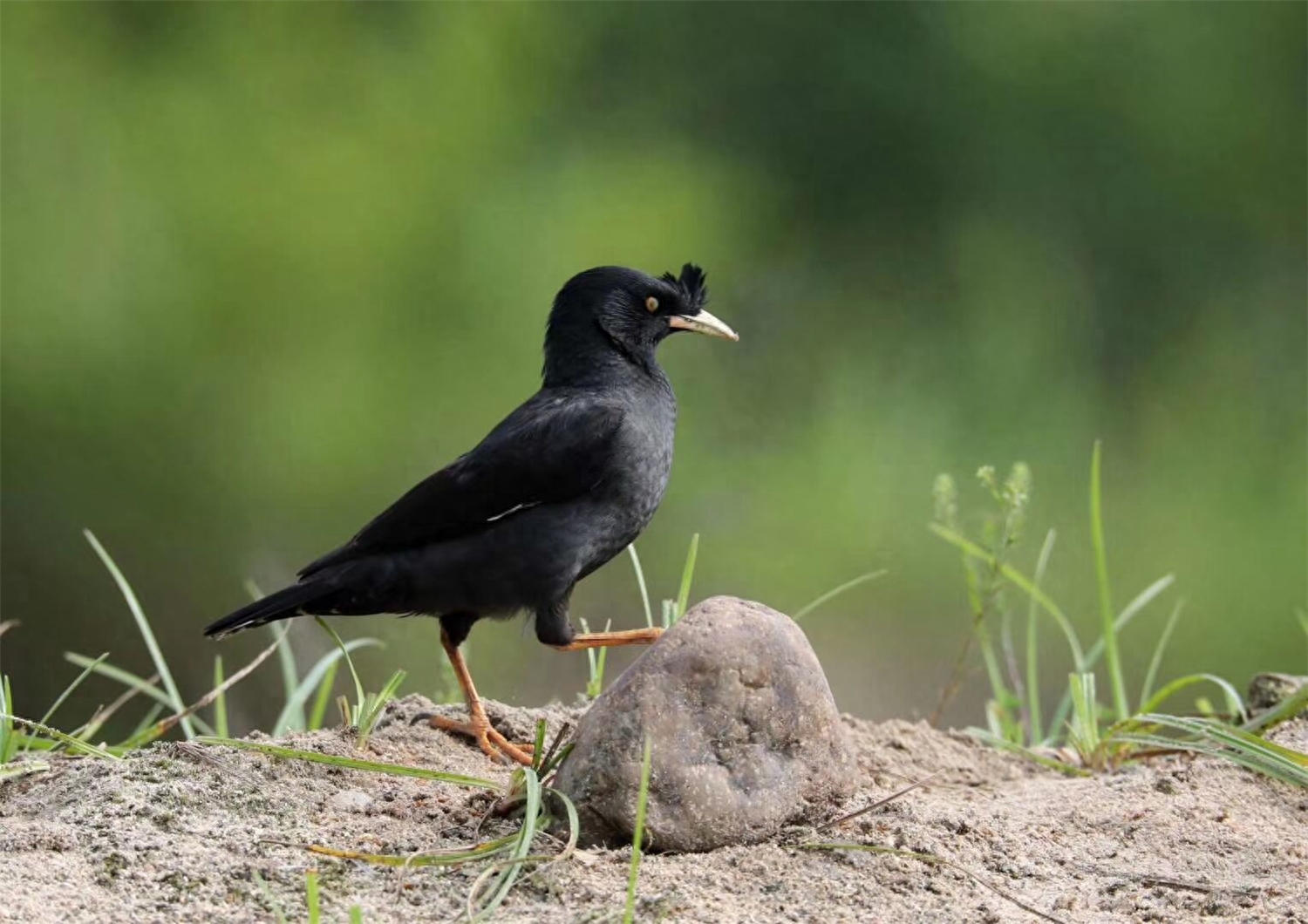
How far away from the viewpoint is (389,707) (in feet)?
13.3

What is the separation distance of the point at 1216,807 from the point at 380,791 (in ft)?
5.75

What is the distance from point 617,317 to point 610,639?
1.02m

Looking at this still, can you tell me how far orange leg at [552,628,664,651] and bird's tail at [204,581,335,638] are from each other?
2.09ft

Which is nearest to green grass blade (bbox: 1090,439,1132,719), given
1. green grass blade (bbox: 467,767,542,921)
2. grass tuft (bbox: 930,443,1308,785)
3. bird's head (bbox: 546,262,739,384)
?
grass tuft (bbox: 930,443,1308,785)

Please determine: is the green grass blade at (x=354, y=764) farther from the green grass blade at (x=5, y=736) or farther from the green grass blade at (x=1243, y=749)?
the green grass blade at (x=1243, y=749)

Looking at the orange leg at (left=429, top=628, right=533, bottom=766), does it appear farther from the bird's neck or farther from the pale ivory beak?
the pale ivory beak

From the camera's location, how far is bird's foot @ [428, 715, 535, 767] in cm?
370

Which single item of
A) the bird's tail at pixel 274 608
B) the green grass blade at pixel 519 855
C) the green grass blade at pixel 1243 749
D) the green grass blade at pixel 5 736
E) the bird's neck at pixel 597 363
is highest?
the bird's neck at pixel 597 363

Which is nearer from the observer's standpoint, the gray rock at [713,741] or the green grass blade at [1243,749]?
the gray rock at [713,741]

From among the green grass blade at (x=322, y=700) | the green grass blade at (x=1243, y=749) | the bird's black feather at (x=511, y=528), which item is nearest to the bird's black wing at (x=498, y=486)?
the bird's black feather at (x=511, y=528)

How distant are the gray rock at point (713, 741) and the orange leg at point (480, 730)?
78cm

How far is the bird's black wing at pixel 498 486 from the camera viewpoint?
4.10 meters

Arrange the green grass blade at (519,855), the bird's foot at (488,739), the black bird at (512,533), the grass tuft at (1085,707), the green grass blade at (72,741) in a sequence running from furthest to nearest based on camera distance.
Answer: the black bird at (512,533), the bird's foot at (488,739), the grass tuft at (1085,707), the green grass blade at (72,741), the green grass blade at (519,855)

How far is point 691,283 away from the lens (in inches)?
187
